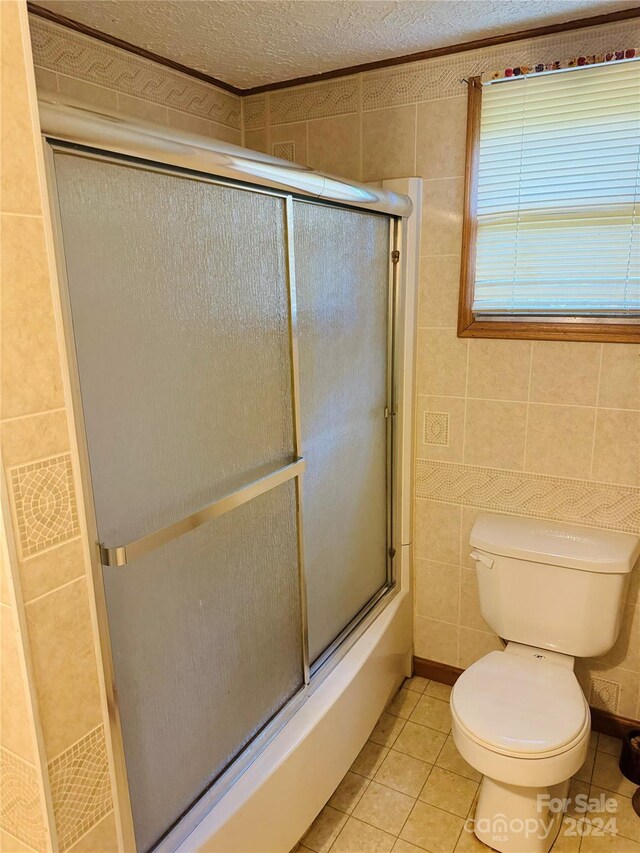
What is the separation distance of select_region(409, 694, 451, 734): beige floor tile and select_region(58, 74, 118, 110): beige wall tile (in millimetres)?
2234

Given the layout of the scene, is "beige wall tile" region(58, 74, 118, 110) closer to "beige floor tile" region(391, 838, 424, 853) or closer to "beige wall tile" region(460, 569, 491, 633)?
"beige wall tile" region(460, 569, 491, 633)

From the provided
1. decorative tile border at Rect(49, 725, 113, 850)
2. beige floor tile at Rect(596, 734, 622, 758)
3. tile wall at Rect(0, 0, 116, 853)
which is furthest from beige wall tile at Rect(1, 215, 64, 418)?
beige floor tile at Rect(596, 734, 622, 758)

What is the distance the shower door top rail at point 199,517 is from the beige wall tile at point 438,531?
2.74 feet

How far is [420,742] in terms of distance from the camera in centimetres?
211

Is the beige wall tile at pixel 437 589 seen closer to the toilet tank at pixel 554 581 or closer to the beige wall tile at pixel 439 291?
the toilet tank at pixel 554 581

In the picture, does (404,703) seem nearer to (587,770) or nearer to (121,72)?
(587,770)

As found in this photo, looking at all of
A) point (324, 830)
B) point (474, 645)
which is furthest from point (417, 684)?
point (324, 830)

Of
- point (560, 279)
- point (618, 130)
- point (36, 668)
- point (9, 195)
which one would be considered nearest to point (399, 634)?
point (560, 279)

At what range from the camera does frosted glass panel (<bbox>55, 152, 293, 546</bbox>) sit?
989 millimetres

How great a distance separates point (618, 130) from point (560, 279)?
44 centimetres

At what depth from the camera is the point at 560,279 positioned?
74.7 inches

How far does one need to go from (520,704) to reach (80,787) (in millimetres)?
1198

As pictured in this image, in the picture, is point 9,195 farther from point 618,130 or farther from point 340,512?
point 618,130

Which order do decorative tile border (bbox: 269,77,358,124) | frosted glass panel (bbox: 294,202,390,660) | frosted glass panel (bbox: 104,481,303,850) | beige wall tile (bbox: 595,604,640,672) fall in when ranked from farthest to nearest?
decorative tile border (bbox: 269,77,358,124), beige wall tile (bbox: 595,604,640,672), frosted glass panel (bbox: 294,202,390,660), frosted glass panel (bbox: 104,481,303,850)
